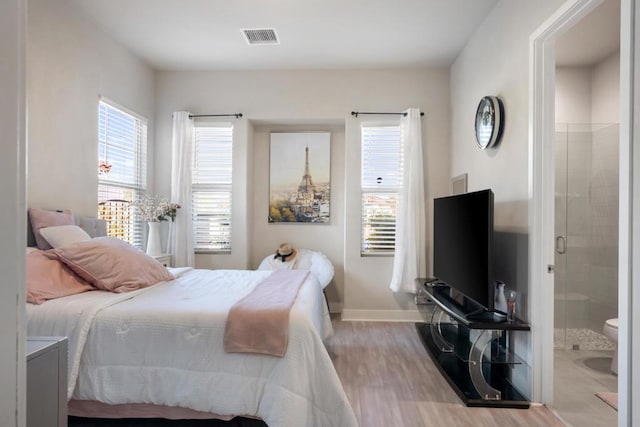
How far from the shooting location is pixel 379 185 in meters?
4.28

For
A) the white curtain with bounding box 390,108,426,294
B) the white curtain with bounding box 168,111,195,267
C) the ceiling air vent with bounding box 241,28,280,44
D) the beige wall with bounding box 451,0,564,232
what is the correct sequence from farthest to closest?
the white curtain with bounding box 168,111,195,267
the white curtain with bounding box 390,108,426,294
the ceiling air vent with bounding box 241,28,280,44
the beige wall with bounding box 451,0,564,232

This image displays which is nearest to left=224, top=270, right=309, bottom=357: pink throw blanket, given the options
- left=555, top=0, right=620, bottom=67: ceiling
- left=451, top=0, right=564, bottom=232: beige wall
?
left=451, top=0, right=564, bottom=232: beige wall

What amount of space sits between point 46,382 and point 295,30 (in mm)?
3203

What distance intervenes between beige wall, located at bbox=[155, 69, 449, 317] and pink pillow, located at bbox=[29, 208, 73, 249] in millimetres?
1758

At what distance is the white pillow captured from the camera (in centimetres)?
240

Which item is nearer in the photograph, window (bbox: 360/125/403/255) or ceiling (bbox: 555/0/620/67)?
ceiling (bbox: 555/0/620/67)

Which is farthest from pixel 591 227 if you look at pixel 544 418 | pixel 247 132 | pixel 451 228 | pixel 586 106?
pixel 247 132

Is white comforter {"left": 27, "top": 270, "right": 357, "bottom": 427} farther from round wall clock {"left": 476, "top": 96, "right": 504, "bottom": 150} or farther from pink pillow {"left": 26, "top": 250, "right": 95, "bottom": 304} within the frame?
round wall clock {"left": 476, "top": 96, "right": 504, "bottom": 150}

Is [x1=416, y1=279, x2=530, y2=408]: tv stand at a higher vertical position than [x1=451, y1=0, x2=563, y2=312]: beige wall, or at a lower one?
lower

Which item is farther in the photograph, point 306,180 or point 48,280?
point 306,180

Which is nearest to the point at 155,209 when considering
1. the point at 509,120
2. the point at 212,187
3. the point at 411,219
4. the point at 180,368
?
the point at 212,187

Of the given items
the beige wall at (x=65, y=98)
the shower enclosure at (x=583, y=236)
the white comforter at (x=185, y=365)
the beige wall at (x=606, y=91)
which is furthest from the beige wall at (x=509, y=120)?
the beige wall at (x=65, y=98)

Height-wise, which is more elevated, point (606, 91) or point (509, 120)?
point (606, 91)

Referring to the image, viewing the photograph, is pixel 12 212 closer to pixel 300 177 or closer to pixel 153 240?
pixel 153 240
